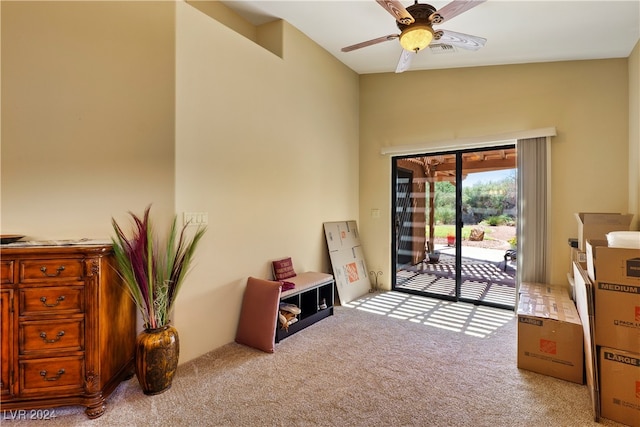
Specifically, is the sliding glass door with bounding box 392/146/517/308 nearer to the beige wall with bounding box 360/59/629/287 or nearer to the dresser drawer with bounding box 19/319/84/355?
the beige wall with bounding box 360/59/629/287

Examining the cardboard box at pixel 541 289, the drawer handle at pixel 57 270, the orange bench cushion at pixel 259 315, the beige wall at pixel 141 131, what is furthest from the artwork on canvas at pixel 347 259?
the drawer handle at pixel 57 270

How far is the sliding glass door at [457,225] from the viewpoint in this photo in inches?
152

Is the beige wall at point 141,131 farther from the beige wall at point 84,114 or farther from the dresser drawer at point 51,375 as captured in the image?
the dresser drawer at point 51,375

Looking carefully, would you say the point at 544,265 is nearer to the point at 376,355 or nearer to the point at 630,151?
the point at 630,151

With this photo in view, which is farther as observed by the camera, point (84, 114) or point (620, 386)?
point (84, 114)

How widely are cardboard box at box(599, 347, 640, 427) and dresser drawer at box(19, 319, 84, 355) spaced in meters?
3.24

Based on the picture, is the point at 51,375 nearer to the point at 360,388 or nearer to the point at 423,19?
the point at 360,388

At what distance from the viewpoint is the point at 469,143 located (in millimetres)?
3803

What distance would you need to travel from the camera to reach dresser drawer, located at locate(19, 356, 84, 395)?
5.80 feet

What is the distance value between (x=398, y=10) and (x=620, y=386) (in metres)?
2.77

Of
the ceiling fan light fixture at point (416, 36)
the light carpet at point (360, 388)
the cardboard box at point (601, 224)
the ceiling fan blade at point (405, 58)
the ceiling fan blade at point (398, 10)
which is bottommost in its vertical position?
the light carpet at point (360, 388)

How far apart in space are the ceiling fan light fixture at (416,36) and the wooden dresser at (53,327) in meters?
2.63

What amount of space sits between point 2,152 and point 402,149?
4.12 meters

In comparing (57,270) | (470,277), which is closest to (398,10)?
(57,270)
